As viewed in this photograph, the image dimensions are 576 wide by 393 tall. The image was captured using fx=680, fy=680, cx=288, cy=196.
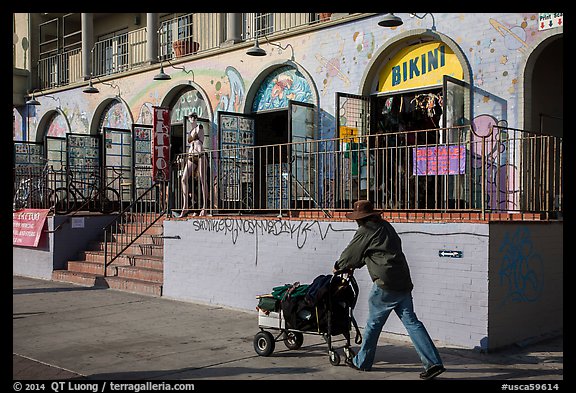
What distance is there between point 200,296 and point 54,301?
2829 millimetres

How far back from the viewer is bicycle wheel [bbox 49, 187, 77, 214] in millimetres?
17156

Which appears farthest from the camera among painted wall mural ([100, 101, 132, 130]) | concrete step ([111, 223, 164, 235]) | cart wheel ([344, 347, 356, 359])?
painted wall mural ([100, 101, 132, 130])

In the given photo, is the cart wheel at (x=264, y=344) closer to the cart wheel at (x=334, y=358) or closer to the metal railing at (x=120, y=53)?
the cart wheel at (x=334, y=358)

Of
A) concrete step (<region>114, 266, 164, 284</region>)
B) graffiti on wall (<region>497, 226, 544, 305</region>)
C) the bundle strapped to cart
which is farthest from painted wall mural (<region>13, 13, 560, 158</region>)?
the bundle strapped to cart

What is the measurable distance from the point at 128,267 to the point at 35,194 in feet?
18.2

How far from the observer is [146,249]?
14.7 meters

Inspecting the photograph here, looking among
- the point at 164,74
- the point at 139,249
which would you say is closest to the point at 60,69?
the point at 164,74

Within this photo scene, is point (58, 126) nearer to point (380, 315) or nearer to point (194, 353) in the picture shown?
point (194, 353)

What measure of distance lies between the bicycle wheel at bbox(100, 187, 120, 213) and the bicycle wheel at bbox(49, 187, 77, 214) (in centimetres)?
74

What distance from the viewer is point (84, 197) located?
1816 cm

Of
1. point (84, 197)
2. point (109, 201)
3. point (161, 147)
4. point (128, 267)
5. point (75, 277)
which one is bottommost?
point (75, 277)

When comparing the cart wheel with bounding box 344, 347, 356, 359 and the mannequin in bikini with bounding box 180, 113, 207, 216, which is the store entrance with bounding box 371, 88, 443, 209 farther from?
the cart wheel with bounding box 344, 347, 356, 359
